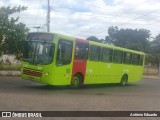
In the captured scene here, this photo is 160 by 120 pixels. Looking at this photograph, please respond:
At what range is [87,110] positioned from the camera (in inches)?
487

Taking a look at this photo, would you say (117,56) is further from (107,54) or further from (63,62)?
(63,62)

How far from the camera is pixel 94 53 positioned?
2231 cm

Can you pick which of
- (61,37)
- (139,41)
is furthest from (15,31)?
(139,41)

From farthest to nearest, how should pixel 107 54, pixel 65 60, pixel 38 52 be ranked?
1. pixel 107 54
2. pixel 65 60
3. pixel 38 52

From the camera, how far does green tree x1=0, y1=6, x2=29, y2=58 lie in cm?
3009

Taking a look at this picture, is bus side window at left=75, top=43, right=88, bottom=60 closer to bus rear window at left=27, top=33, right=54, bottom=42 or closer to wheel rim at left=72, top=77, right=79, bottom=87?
wheel rim at left=72, top=77, right=79, bottom=87

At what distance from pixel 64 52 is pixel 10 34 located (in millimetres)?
11756

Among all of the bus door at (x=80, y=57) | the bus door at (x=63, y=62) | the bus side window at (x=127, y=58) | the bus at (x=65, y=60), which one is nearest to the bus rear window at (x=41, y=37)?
the bus at (x=65, y=60)

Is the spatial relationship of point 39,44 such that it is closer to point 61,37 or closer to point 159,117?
point 61,37

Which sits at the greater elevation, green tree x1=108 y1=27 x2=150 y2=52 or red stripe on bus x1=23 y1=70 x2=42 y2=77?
green tree x1=108 y1=27 x2=150 y2=52

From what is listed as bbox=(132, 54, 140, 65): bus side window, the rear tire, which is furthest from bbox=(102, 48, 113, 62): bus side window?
bbox=(132, 54, 140, 65): bus side window

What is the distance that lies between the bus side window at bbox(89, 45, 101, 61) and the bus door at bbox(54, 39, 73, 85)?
7.10 feet

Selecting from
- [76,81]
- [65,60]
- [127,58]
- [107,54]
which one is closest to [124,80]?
[127,58]

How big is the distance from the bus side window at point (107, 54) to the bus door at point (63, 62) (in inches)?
148
